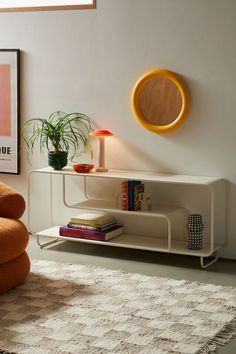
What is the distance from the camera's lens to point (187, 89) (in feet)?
15.6

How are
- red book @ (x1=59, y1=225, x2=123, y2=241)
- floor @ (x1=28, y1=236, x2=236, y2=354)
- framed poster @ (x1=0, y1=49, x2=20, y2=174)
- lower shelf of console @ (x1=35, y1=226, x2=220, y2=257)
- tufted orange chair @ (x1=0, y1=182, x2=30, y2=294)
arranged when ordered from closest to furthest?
1. tufted orange chair @ (x1=0, y1=182, x2=30, y2=294)
2. floor @ (x1=28, y1=236, x2=236, y2=354)
3. lower shelf of console @ (x1=35, y1=226, x2=220, y2=257)
4. red book @ (x1=59, y1=225, x2=123, y2=241)
5. framed poster @ (x1=0, y1=49, x2=20, y2=174)

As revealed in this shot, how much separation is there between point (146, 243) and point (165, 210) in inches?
10.3

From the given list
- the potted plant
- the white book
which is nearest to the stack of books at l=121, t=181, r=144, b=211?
the white book

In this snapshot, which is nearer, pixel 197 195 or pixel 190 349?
pixel 190 349

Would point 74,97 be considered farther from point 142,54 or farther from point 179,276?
point 179,276

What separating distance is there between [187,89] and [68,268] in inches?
56.7

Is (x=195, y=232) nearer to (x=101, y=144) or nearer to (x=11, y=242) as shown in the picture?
(x=101, y=144)

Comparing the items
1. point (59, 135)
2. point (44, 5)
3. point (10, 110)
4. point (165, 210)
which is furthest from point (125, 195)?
point (44, 5)

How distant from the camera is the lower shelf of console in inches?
182

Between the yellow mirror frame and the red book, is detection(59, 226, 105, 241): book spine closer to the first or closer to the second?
the red book

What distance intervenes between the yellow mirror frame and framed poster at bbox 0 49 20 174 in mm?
1019

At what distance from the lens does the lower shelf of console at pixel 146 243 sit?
182 inches

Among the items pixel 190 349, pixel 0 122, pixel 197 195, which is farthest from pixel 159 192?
pixel 190 349

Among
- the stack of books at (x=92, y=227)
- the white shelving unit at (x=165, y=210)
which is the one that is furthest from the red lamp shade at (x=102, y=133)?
the stack of books at (x=92, y=227)
